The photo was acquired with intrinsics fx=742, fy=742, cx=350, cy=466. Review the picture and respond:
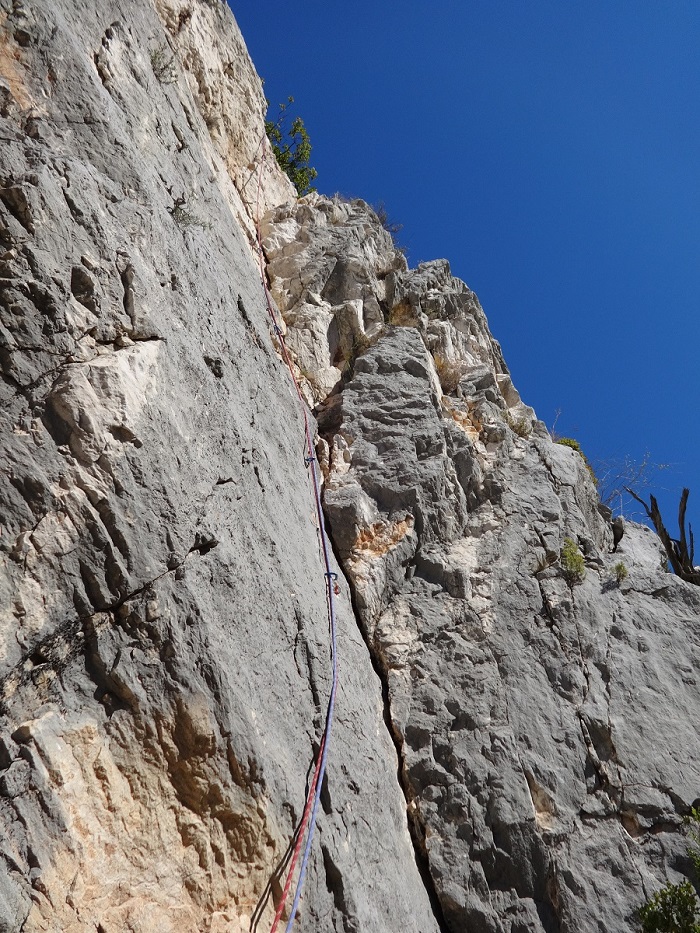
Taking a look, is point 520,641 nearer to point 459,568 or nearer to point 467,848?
point 459,568

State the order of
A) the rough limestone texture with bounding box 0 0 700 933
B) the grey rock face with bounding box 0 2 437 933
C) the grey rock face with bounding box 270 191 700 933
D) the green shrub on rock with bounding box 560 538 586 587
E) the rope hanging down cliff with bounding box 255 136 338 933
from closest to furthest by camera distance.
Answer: the grey rock face with bounding box 0 2 437 933, the rough limestone texture with bounding box 0 0 700 933, the rope hanging down cliff with bounding box 255 136 338 933, the grey rock face with bounding box 270 191 700 933, the green shrub on rock with bounding box 560 538 586 587

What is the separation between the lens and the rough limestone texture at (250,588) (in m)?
4.73

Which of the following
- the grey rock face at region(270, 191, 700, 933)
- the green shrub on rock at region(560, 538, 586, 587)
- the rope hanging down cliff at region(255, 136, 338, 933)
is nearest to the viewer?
the rope hanging down cliff at region(255, 136, 338, 933)

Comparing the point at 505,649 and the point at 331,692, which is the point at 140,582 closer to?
the point at 331,692

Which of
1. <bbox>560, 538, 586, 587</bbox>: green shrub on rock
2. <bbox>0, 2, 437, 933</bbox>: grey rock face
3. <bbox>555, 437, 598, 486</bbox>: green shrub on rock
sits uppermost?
Result: <bbox>555, 437, 598, 486</bbox>: green shrub on rock

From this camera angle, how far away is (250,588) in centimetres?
604

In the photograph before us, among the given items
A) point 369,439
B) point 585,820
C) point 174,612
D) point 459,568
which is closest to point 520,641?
point 459,568

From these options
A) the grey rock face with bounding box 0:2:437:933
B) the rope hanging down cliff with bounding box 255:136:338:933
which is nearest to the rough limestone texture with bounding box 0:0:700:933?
the grey rock face with bounding box 0:2:437:933

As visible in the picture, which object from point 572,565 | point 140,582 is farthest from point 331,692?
point 572,565

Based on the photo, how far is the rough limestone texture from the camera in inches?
186

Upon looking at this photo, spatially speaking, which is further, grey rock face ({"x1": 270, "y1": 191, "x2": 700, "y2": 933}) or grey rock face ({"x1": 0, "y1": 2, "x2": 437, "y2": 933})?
grey rock face ({"x1": 270, "y1": 191, "x2": 700, "y2": 933})

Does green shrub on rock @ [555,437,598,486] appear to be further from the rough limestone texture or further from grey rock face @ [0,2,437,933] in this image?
grey rock face @ [0,2,437,933]

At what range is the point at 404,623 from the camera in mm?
8102

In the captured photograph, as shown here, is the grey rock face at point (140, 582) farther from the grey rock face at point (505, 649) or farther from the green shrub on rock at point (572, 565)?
the green shrub on rock at point (572, 565)
